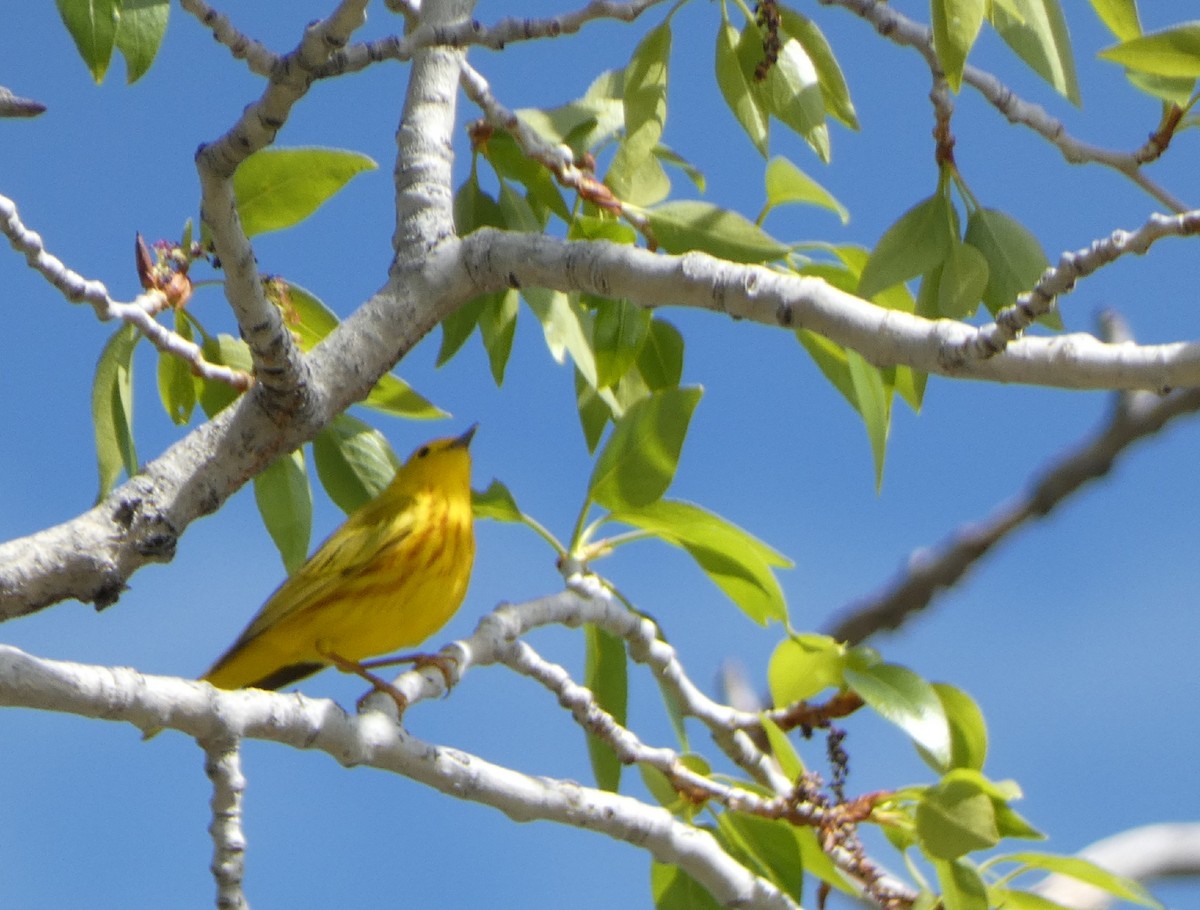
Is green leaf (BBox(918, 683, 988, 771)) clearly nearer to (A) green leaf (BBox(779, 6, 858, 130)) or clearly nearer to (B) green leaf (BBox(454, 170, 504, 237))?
(A) green leaf (BBox(779, 6, 858, 130))

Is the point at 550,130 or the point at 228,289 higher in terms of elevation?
the point at 550,130

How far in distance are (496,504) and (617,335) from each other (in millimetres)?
492

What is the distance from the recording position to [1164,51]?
2.02 metres

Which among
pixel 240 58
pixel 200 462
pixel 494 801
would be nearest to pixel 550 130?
pixel 240 58

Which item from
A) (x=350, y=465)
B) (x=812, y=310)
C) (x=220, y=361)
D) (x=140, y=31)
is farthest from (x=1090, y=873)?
(x=140, y=31)

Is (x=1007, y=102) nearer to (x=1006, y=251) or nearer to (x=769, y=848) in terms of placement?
(x=1006, y=251)

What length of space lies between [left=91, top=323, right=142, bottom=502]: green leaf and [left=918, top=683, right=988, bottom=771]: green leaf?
1.64m

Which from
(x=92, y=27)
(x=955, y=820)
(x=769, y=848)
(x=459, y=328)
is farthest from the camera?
(x=459, y=328)

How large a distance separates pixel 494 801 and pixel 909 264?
1.16 m

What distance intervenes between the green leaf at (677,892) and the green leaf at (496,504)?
0.77 meters

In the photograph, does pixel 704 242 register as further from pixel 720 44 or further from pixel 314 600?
pixel 314 600

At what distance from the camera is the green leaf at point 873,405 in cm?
264

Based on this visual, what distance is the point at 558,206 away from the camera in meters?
2.93

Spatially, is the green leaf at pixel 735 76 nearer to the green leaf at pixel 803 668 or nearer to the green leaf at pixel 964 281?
the green leaf at pixel 964 281
